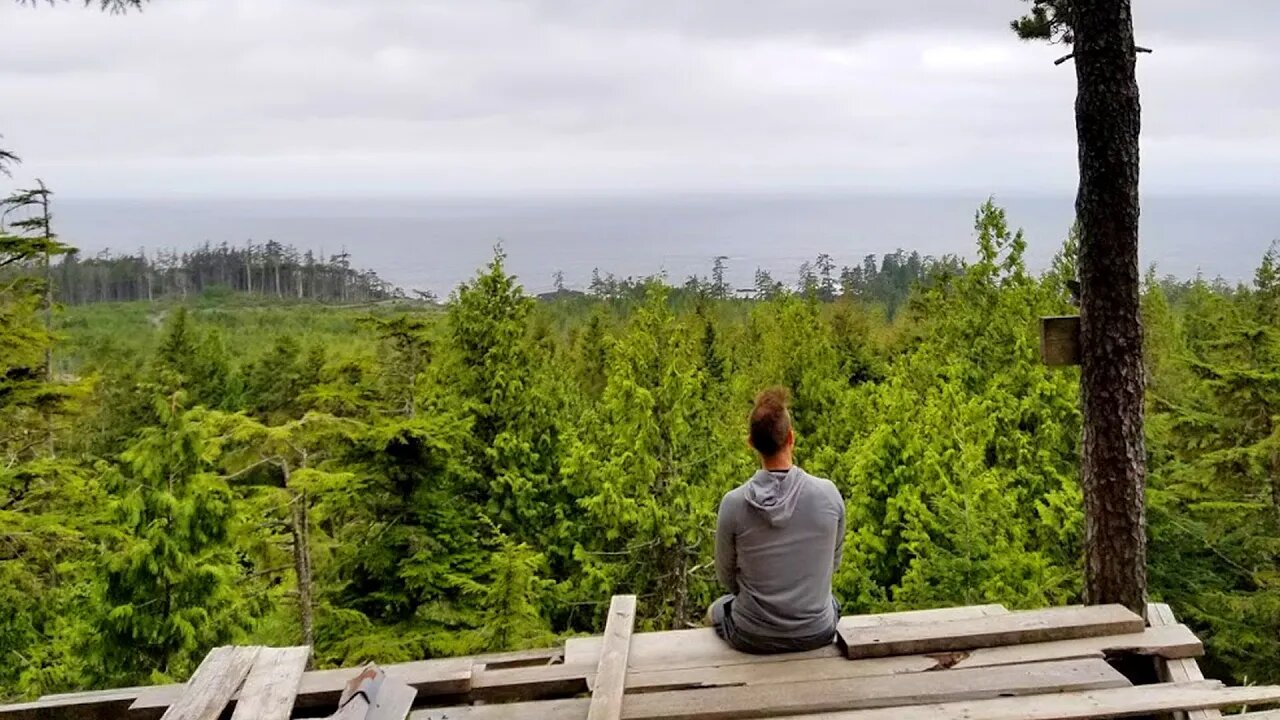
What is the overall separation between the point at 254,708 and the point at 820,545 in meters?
2.58

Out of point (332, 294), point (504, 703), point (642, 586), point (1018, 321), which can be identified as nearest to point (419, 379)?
point (642, 586)

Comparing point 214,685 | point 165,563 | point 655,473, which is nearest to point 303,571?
point 165,563

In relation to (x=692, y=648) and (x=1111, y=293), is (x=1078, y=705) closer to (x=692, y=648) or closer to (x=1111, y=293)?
(x=692, y=648)

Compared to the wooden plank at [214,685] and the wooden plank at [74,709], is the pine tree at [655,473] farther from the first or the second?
the wooden plank at [74,709]

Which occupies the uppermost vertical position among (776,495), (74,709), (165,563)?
(776,495)

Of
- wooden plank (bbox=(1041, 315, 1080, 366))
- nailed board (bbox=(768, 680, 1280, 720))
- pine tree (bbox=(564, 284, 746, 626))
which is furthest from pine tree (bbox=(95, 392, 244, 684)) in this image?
wooden plank (bbox=(1041, 315, 1080, 366))

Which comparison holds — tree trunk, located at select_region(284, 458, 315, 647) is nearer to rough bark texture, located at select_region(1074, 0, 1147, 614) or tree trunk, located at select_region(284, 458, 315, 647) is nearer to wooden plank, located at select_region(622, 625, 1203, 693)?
wooden plank, located at select_region(622, 625, 1203, 693)

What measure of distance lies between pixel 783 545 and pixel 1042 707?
1233mm

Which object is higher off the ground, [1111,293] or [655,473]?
[1111,293]

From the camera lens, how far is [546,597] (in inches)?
575

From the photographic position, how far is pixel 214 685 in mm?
3850

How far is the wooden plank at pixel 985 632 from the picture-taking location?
161 inches

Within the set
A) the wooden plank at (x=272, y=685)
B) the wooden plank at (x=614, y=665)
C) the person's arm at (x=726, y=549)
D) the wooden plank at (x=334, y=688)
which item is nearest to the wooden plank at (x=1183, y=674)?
the person's arm at (x=726, y=549)

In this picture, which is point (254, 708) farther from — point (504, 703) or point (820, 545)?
point (820, 545)
